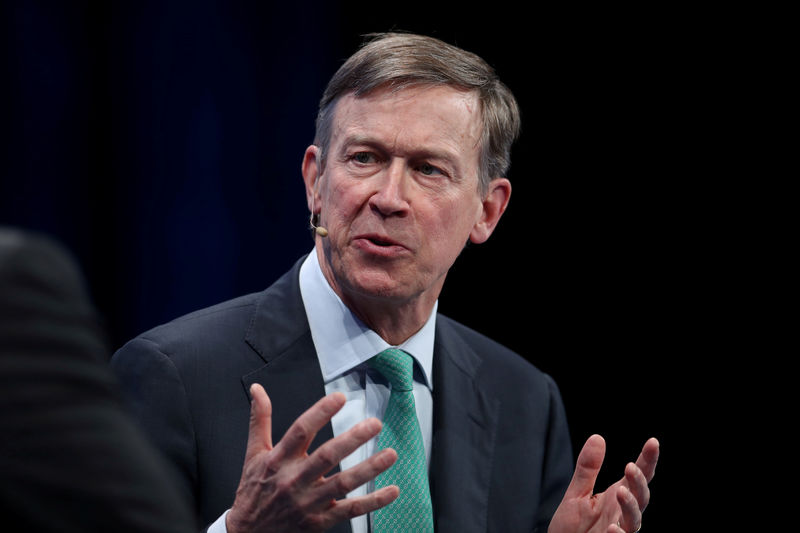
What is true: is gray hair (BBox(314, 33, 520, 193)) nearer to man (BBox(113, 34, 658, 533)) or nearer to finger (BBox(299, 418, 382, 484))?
man (BBox(113, 34, 658, 533))

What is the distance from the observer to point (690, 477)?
2908mm

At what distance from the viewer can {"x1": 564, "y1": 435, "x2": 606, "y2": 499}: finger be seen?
70.6 inches

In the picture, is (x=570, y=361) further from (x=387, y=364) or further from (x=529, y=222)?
(x=387, y=364)

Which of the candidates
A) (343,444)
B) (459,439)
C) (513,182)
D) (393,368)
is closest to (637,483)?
(459,439)

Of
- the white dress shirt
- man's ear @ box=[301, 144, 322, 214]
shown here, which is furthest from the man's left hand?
man's ear @ box=[301, 144, 322, 214]

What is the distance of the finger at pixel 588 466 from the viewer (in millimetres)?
1793

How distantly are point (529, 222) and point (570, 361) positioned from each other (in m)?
0.47

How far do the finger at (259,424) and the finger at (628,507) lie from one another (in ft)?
2.22

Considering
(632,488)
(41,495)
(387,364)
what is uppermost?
(41,495)

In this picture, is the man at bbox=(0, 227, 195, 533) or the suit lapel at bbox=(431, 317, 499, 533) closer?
the man at bbox=(0, 227, 195, 533)

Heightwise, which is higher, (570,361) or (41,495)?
(41,495)

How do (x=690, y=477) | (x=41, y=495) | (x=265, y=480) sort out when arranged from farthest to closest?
(x=690, y=477), (x=265, y=480), (x=41, y=495)

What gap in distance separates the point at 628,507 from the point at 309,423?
69cm

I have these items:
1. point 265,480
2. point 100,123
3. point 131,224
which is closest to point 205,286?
point 131,224
